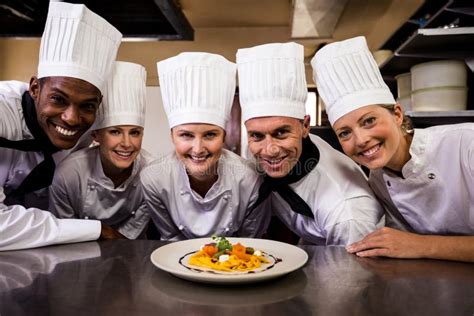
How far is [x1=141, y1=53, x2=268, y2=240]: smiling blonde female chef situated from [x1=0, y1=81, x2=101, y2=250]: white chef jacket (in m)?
0.38

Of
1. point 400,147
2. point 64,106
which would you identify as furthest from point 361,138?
point 64,106

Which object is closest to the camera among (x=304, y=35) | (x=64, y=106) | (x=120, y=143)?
(x=64, y=106)

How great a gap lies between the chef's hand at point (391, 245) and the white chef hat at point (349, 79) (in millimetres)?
436

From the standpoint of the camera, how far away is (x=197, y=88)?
5.14 feet

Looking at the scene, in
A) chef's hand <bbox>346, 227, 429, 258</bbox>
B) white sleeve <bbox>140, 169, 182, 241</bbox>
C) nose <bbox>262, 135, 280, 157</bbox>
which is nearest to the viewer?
chef's hand <bbox>346, 227, 429, 258</bbox>

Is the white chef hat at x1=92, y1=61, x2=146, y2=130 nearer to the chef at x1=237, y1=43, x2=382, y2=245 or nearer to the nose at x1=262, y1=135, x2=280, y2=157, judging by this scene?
the chef at x1=237, y1=43, x2=382, y2=245

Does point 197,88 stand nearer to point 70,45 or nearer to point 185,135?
point 185,135

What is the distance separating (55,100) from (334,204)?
1117mm

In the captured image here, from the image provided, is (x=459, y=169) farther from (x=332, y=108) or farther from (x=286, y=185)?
(x=286, y=185)

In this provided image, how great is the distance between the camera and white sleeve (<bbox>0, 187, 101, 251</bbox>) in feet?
3.95

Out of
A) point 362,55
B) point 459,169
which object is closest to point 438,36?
point 362,55

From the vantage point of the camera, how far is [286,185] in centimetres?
154

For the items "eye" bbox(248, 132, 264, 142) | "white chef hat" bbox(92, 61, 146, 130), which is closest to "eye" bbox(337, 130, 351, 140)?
"eye" bbox(248, 132, 264, 142)

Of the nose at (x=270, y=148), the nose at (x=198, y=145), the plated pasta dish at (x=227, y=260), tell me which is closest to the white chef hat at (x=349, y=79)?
the nose at (x=270, y=148)
